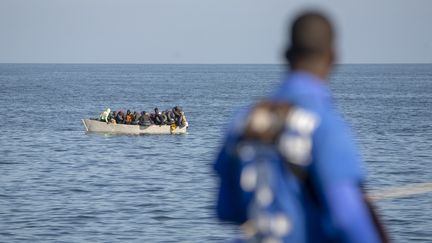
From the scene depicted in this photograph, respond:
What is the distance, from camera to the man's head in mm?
3828

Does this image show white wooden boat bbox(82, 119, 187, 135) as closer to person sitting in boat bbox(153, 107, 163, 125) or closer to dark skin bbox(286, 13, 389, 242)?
person sitting in boat bbox(153, 107, 163, 125)

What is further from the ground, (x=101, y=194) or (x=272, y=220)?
→ (x=272, y=220)

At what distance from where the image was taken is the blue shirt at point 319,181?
360 centimetres

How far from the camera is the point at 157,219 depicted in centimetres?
2831

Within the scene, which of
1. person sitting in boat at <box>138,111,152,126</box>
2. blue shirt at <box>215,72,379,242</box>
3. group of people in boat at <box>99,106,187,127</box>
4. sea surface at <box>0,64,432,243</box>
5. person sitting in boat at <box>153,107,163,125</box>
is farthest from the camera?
person sitting in boat at <box>138,111,152,126</box>

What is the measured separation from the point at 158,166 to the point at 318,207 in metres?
42.1

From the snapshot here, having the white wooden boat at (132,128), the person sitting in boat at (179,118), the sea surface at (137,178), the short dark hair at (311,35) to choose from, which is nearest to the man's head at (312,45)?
the short dark hair at (311,35)

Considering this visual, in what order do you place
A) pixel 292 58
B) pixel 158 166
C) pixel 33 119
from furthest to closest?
pixel 33 119
pixel 158 166
pixel 292 58

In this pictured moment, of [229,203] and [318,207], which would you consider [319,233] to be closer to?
[318,207]

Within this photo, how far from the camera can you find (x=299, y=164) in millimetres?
3664

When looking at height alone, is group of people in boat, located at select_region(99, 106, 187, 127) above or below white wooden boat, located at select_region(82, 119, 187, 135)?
above

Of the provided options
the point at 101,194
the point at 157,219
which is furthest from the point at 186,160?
the point at 157,219

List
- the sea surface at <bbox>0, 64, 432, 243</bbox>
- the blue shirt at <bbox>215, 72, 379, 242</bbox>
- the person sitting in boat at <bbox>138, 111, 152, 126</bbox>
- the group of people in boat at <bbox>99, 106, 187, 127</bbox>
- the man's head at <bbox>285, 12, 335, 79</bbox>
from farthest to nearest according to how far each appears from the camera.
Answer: the person sitting in boat at <bbox>138, 111, 152, 126</bbox>
the group of people in boat at <bbox>99, 106, 187, 127</bbox>
the sea surface at <bbox>0, 64, 432, 243</bbox>
the man's head at <bbox>285, 12, 335, 79</bbox>
the blue shirt at <bbox>215, 72, 379, 242</bbox>

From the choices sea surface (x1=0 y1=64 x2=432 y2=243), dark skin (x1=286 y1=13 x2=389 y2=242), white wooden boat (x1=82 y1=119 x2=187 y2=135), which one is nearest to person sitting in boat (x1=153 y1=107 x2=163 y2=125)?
white wooden boat (x1=82 y1=119 x2=187 y2=135)
